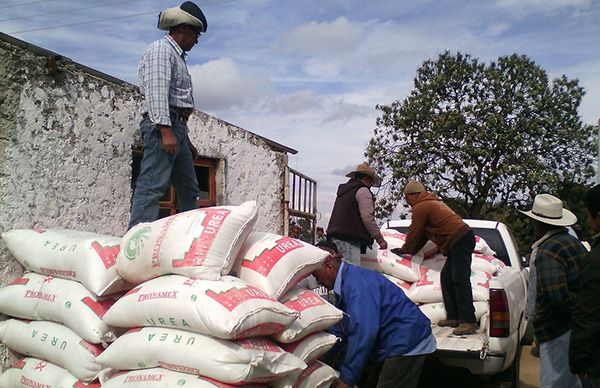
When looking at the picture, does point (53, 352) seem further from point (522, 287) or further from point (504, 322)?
point (522, 287)

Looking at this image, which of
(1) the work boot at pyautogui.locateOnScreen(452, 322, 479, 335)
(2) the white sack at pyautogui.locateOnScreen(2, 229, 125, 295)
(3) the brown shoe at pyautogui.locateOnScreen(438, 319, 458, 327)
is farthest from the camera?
(3) the brown shoe at pyautogui.locateOnScreen(438, 319, 458, 327)

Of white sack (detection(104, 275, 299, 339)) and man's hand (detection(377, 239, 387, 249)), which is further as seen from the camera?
man's hand (detection(377, 239, 387, 249))

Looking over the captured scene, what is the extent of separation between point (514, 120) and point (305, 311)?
18.6m

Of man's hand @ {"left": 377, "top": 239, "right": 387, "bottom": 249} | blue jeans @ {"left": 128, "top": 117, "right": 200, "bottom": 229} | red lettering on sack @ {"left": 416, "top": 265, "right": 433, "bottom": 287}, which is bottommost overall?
red lettering on sack @ {"left": 416, "top": 265, "right": 433, "bottom": 287}

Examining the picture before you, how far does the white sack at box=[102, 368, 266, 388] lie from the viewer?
9.29 ft

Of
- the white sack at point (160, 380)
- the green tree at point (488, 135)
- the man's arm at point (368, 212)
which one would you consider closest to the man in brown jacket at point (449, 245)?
the man's arm at point (368, 212)

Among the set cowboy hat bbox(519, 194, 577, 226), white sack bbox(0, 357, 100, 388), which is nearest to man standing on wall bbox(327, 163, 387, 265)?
cowboy hat bbox(519, 194, 577, 226)

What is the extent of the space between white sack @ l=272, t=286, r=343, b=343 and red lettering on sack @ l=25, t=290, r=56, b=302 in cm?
142

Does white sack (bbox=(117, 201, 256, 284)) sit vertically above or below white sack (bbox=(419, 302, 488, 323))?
above

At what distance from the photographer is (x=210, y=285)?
117 inches

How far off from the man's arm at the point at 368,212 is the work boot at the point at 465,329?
103 centimetres

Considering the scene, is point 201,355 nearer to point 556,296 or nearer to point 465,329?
point 556,296

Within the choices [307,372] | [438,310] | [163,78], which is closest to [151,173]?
[163,78]

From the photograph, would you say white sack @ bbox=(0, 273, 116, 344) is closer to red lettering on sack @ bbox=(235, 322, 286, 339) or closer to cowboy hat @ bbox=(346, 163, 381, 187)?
red lettering on sack @ bbox=(235, 322, 286, 339)
